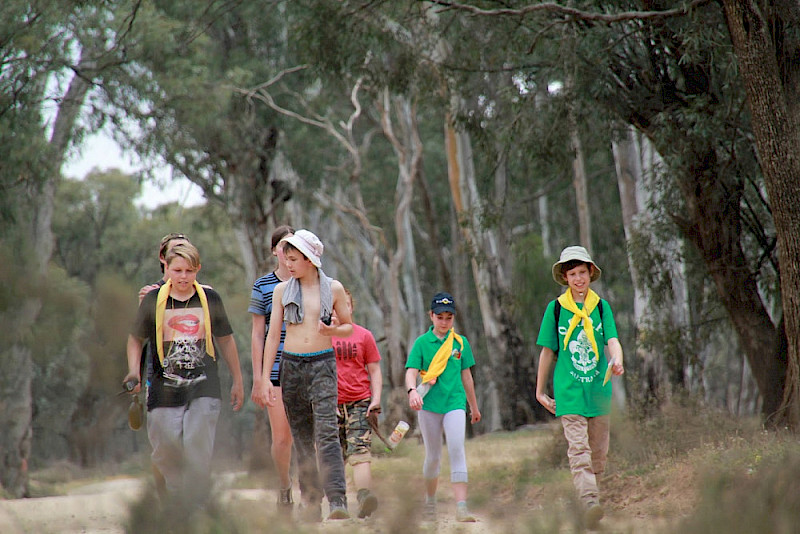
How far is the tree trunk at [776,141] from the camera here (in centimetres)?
878

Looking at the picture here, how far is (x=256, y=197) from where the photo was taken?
2611cm

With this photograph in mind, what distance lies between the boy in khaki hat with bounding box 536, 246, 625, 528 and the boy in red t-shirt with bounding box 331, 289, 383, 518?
1.17 meters

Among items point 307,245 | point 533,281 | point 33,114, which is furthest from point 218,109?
point 307,245

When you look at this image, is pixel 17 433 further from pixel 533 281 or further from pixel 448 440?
pixel 533 281

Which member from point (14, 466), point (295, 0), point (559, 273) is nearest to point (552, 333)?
point (559, 273)

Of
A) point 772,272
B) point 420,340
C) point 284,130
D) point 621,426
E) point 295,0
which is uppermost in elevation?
point 284,130

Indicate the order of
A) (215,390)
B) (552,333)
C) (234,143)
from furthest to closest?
(234,143)
(552,333)
(215,390)

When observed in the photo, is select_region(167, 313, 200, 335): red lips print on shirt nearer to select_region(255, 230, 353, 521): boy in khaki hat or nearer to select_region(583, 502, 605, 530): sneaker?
select_region(255, 230, 353, 521): boy in khaki hat

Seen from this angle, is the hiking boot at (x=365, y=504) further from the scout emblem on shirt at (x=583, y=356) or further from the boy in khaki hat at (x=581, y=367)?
the scout emblem on shirt at (x=583, y=356)

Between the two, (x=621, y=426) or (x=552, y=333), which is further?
(x=621, y=426)

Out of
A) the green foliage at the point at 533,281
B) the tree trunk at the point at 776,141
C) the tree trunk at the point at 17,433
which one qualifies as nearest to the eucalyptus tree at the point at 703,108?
the tree trunk at the point at 776,141

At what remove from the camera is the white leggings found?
7164 mm

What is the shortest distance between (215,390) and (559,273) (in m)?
2.58

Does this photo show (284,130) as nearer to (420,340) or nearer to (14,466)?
(14,466)
